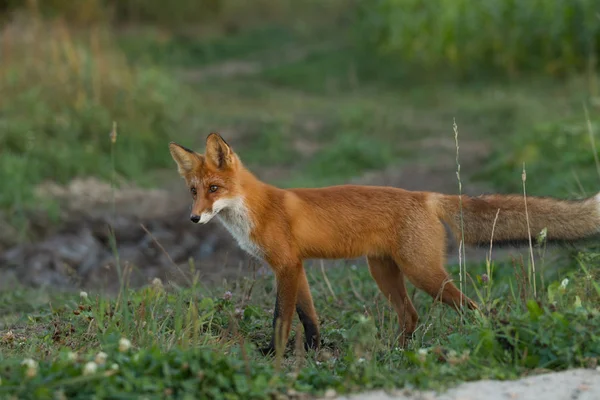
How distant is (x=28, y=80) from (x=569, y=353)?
366 inches

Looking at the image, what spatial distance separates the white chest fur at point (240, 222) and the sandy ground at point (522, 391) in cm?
154

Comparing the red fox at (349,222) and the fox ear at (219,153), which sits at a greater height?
the fox ear at (219,153)

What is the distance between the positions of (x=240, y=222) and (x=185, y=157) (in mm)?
511

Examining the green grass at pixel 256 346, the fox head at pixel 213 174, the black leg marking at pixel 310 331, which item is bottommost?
the black leg marking at pixel 310 331

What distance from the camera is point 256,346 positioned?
5672 mm

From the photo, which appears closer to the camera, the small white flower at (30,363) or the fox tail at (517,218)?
the small white flower at (30,363)

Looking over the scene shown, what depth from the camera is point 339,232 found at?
5.57 meters

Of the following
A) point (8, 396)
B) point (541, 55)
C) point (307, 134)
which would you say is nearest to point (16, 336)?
point (8, 396)

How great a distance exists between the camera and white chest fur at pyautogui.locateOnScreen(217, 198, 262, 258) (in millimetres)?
5453

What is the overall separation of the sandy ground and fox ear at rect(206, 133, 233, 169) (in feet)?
6.07

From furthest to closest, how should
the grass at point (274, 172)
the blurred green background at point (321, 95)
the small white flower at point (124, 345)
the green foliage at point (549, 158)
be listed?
the blurred green background at point (321, 95) < the green foliage at point (549, 158) < the grass at point (274, 172) < the small white flower at point (124, 345)

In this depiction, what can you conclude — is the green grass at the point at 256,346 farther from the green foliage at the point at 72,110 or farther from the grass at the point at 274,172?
the green foliage at the point at 72,110

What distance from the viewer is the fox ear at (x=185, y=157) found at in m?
5.49

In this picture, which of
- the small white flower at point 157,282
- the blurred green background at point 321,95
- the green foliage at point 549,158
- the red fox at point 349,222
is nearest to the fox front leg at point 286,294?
the red fox at point 349,222
